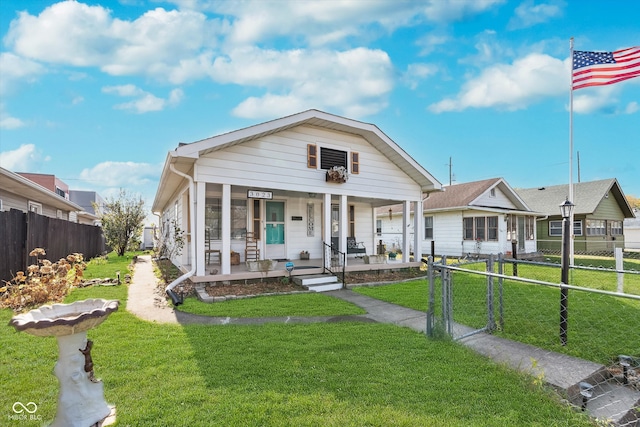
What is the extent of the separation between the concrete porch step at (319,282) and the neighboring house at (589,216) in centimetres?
1843

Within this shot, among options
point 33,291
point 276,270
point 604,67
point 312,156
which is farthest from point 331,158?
point 604,67

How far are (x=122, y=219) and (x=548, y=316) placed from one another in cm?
2056

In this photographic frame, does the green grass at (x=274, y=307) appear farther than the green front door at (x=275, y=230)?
No

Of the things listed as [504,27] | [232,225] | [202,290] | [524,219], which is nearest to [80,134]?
[232,225]

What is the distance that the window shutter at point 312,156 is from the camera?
31.5 ft

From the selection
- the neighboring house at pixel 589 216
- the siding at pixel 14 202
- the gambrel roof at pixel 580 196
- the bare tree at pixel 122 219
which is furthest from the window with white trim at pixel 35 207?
the gambrel roof at pixel 580 196

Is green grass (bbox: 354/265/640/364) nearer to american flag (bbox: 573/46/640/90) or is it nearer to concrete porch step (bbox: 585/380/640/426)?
concrete porch step (bbox: 585/380/640/426)

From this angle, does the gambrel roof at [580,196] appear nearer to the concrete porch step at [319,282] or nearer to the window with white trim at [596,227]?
the window with white trim at [596,227]

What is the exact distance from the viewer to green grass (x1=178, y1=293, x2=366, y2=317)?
6.00m

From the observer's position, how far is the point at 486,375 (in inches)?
134

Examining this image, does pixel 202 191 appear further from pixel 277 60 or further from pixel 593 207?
pixel 593 207

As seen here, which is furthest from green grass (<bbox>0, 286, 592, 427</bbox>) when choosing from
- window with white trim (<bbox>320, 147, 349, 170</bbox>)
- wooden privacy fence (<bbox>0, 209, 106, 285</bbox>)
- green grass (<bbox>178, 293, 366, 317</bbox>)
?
window with white trim (<bbox>320, 147, 349, 170</bbox>)

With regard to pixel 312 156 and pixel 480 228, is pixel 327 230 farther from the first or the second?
pixel 480 228

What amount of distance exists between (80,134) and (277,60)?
43.1 feet
